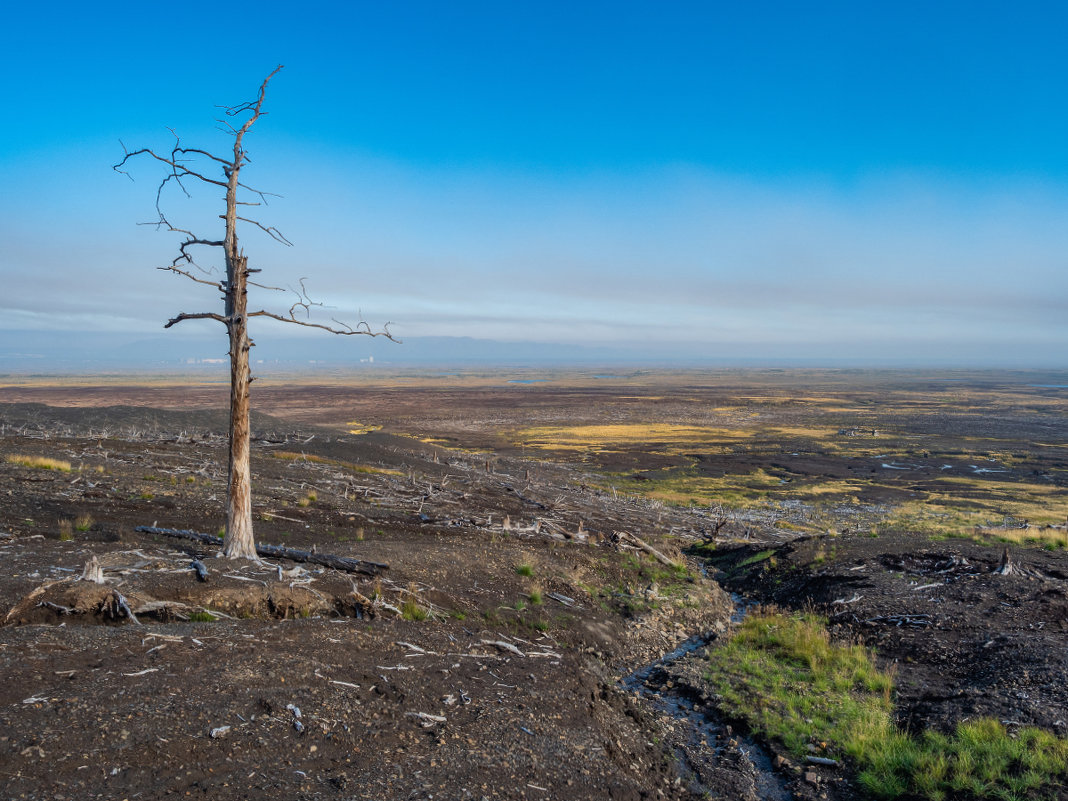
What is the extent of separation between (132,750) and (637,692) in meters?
7.78

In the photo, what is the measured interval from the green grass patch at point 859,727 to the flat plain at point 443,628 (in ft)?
1.16

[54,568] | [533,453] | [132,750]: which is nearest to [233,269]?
[54,568]

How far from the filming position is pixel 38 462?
2022 cm

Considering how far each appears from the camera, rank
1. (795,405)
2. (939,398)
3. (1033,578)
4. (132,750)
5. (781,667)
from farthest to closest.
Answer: (939,398) → (795,405) → (1033,578) → (781,667) → (132,750)

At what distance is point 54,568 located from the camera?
10031mm

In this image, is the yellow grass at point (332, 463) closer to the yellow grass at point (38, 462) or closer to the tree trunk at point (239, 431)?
the yellow grass at point (38, 462)

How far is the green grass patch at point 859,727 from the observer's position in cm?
755

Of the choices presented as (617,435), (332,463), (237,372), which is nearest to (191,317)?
(237,372)

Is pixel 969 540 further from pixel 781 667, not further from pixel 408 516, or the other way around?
pixel 408 516

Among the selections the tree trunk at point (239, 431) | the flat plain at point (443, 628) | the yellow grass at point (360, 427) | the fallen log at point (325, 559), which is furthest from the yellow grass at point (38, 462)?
the yellow grass at point (360, 427)

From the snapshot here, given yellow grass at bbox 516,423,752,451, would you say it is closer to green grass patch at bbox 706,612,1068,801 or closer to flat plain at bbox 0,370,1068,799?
flat plain at bbox 0,370,1068,799

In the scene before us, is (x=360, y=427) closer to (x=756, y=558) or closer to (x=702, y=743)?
(x=756, y=558)

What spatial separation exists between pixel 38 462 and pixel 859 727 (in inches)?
946

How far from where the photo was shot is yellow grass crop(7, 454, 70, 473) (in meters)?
19.8
